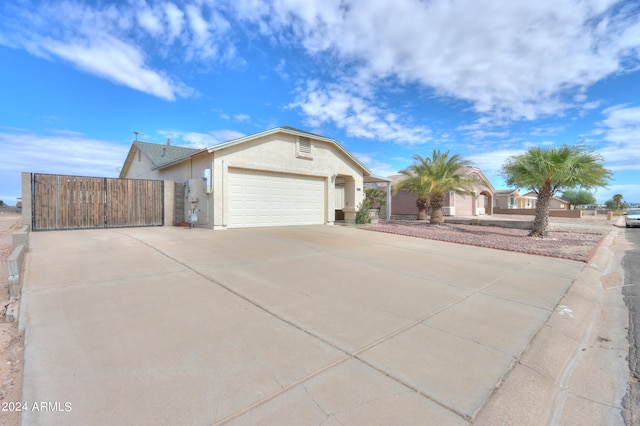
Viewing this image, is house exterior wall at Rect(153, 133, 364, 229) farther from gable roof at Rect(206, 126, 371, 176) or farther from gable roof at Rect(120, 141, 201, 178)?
gable roof at Rect(120, 141, 201, 178)

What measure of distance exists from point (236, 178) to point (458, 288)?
32.7ft

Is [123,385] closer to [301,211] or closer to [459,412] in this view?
[459,412]

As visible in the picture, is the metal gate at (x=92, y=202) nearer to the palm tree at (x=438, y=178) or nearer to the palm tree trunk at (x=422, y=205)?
the palm tree at (x=438, y=178)

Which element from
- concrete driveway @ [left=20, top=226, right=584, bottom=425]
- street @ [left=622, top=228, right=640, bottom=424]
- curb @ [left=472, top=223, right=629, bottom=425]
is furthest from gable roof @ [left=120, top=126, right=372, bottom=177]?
street @ [left=622, top=228, right=640, bottom=424]

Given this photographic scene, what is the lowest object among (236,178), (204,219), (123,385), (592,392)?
(592,392)

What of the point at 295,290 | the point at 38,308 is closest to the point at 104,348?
the point at 38,308

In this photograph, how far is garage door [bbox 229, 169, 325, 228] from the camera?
495 inches

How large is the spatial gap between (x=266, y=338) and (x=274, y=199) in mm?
10967

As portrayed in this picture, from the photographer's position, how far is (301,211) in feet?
48.5

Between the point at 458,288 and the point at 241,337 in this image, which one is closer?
the point at 241,337

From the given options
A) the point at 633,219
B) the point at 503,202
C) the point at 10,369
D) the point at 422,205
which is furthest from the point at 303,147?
the point at 503,202

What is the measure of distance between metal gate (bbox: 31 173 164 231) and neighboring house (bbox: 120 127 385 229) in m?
1.22

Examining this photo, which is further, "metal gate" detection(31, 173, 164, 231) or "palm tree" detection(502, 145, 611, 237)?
"palm tree" detection(502, 145, 611, 237)

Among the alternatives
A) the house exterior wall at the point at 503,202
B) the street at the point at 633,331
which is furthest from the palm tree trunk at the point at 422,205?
the house exterior wall at the point at 503,202
